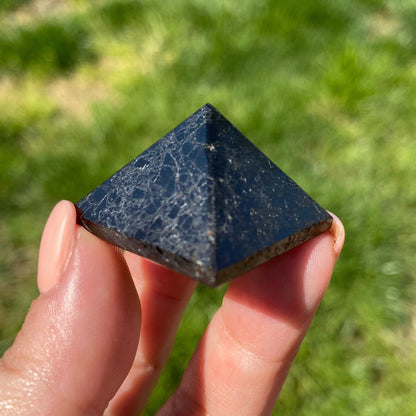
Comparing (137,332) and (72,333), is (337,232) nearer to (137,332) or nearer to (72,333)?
(137,332)

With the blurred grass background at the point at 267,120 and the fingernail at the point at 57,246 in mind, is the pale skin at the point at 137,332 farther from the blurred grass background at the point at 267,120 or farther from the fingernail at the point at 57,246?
the blurred grass background at the point at 267,120

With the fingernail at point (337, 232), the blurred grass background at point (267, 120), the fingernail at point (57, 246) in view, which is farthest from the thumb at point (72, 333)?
the blurred grass background at point (267, 120)

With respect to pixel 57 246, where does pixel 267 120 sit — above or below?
below

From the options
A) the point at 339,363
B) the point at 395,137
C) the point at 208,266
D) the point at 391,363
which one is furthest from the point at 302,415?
the point at 395,137

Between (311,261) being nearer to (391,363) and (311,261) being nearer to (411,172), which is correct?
(391,363)

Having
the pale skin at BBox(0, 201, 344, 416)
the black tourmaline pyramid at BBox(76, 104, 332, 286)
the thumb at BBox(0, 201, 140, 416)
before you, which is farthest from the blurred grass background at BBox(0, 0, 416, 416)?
the black tourmaline pyramid at BBox(76, 104, 332, 286)

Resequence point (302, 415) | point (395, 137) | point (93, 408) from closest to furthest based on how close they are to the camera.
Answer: point (93, 408)
point (302, 415)
point (395, 137)

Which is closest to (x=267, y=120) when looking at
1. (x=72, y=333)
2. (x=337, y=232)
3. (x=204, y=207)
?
(x=337, y=232)

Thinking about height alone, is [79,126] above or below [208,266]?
below

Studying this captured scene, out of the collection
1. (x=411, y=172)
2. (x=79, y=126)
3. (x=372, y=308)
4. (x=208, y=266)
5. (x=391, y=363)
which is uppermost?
(x=208, y=266)
